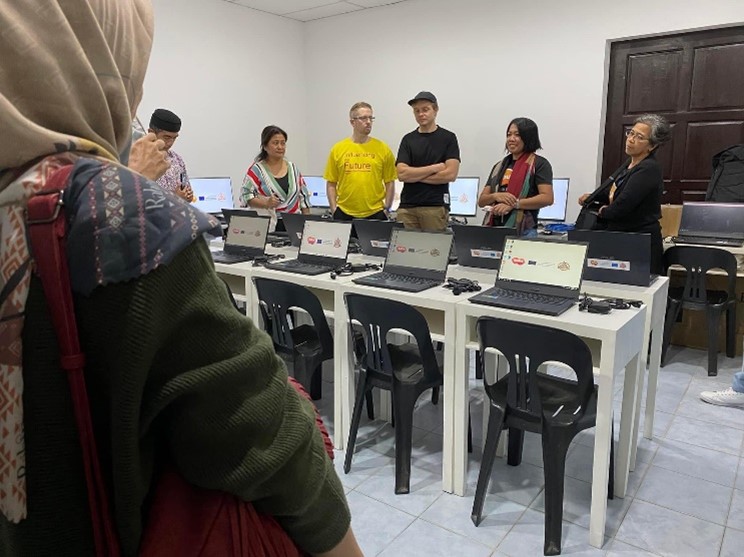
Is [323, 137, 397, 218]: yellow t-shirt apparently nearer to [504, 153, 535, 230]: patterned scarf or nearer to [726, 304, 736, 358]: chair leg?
[504, 153, 535, 230]: patterned scarf

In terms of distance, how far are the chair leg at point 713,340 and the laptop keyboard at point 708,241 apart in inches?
19.6

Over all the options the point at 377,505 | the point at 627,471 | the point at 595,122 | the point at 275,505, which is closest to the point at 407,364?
the point at 377,505

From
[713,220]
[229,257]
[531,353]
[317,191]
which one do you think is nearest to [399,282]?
[531,353]

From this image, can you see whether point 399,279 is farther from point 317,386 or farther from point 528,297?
point 317,386

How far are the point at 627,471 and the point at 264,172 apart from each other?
9.71 feet

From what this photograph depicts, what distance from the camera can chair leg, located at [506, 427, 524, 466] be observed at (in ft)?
8.08

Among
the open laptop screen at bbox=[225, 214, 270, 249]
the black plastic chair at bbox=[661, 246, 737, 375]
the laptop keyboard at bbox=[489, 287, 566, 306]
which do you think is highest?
the open laptop screen at bbox=[225, 214, 270, 249]

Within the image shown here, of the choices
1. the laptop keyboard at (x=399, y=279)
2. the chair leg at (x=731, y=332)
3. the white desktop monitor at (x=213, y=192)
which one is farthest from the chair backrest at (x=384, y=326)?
the white desktop monitor at (x=213, y=192)

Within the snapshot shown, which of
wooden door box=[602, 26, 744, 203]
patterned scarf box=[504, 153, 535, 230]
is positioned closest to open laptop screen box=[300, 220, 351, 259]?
patterned scarf box=[504, 153, 535, 230]

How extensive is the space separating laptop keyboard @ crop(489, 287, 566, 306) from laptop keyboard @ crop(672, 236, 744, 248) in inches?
90.4

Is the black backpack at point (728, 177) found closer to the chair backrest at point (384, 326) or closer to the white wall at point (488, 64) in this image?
the white wall at point (488, 64)

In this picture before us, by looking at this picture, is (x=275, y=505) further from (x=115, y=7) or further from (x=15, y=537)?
(x=115, y=7)

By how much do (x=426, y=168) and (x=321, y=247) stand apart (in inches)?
52.5

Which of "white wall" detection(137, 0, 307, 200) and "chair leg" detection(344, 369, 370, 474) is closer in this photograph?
"chair leg" detection(344, 369, 370, 474)
